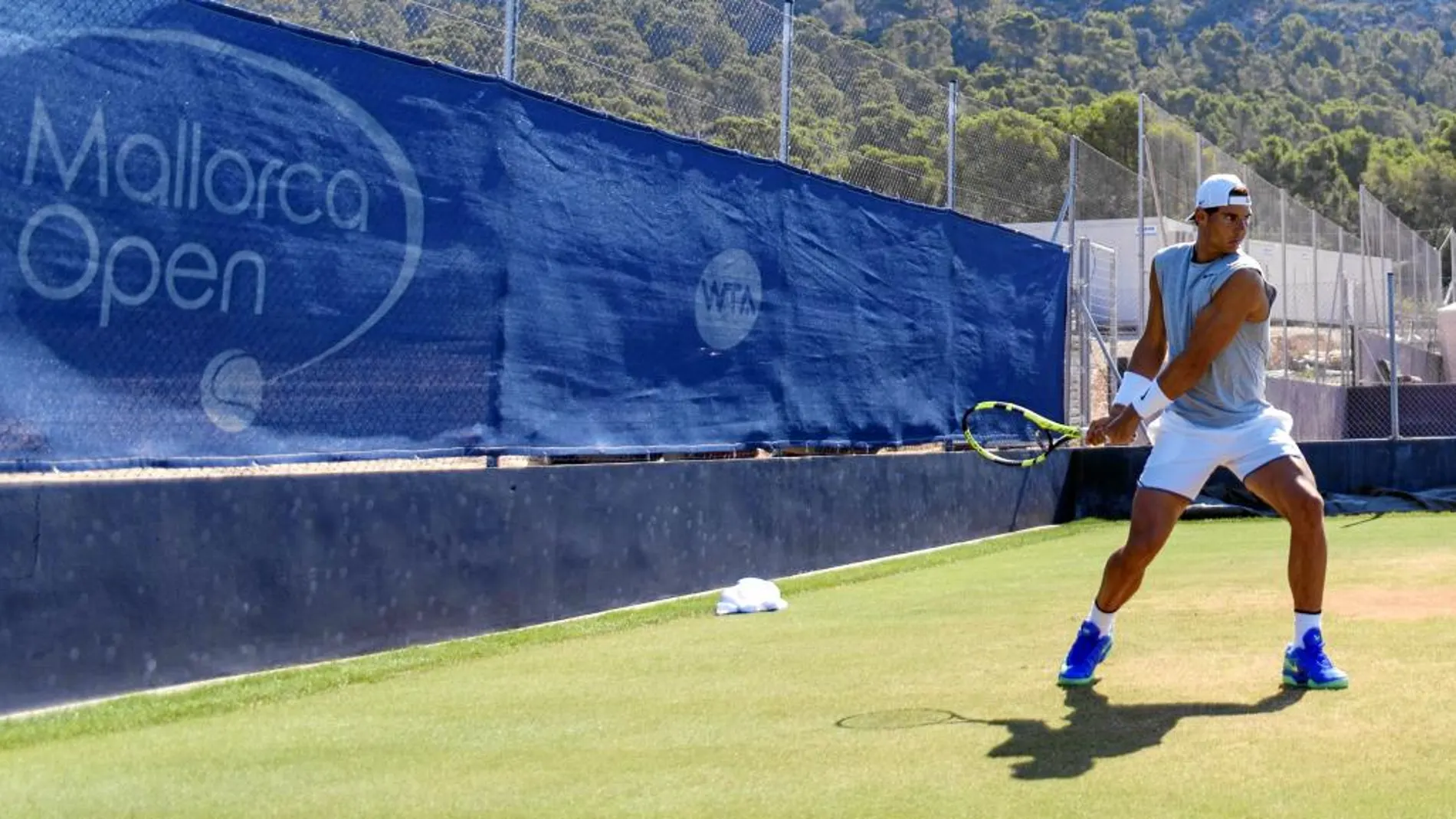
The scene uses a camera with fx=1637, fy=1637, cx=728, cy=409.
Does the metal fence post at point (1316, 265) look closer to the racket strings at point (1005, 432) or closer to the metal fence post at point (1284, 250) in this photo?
the metal fence post at point (1284, 250)

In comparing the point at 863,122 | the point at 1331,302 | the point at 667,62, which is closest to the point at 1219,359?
the point at 667,62

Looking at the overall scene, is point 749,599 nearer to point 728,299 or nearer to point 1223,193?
point 728,299

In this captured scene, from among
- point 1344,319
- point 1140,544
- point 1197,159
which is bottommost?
point 1140,544

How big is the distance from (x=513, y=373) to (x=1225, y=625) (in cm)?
408

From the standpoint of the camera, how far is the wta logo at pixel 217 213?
6.76m

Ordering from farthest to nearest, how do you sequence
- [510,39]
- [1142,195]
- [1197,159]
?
[1197,159] < [1142,195] < [510,39]

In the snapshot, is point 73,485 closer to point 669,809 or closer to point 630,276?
→ point 669,809

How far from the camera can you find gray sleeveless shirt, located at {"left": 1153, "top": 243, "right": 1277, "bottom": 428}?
617 centimetres

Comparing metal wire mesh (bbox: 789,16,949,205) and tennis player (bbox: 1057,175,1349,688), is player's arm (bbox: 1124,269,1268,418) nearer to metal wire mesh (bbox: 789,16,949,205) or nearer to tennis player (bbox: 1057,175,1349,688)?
tennis player (bbox: 1057,175,1349,688)

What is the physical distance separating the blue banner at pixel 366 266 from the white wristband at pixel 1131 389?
385 centimetres

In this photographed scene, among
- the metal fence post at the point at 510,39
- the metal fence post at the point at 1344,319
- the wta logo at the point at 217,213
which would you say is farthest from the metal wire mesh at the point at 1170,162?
the wta logo at the point at 217,213

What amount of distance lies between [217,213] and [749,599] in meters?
4.02

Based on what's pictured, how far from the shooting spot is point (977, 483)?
598 inches

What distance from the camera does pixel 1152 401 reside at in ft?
20.1
